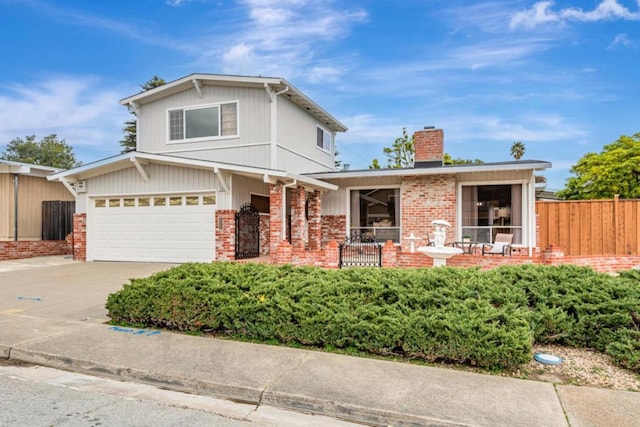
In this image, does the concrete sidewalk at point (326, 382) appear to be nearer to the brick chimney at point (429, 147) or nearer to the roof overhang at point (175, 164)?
the roof overhang at point (175, 164)

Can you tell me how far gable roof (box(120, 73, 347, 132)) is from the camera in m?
13.9

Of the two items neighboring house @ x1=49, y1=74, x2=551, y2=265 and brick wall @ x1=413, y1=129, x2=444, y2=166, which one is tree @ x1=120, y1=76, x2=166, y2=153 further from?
brick wall @ x1=413, y1=129, x2=444, y2=166

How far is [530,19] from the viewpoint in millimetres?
12797

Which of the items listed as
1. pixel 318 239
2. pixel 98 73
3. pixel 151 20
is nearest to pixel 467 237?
pixel 318 239

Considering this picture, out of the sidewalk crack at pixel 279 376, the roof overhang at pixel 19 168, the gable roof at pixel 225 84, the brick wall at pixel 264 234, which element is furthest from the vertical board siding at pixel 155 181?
the sidewalk crack at pixel 279 376

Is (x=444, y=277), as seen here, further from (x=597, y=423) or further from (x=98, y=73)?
(x=98, y=73)

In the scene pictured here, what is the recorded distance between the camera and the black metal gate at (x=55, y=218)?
58.5 ft

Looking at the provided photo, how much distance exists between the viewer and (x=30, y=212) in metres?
17.4

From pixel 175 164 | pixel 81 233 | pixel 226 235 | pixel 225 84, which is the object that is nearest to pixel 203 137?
pixel 225 84

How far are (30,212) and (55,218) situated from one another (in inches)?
36.3

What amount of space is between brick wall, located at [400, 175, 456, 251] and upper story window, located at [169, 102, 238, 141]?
644 cm

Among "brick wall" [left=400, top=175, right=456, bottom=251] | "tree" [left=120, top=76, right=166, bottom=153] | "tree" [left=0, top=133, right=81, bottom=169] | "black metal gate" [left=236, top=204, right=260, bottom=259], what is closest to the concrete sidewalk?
"black metal gate" [left=236, top=204, right=260, bottom=259]

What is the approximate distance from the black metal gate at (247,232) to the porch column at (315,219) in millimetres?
1933

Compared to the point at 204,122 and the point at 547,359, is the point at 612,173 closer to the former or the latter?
the point at 204,122
